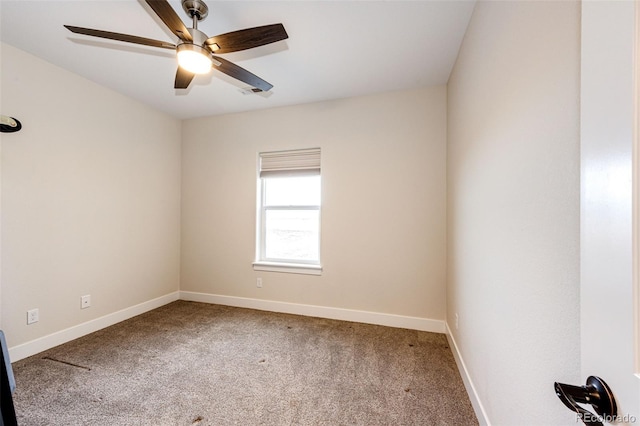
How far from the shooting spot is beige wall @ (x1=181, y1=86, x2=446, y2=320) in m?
2.66

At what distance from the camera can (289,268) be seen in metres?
3.11

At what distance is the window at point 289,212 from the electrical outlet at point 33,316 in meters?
1.95

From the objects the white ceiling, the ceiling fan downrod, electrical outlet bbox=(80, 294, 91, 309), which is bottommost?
electrical outlet bbox=(80, 294, 91, 309)

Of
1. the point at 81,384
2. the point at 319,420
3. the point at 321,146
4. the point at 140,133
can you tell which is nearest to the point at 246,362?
the point at 319,420

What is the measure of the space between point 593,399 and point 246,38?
1933 mm

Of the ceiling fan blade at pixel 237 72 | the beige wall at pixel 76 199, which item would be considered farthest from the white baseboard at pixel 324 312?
the ceiling fan blade at pixel 237 72

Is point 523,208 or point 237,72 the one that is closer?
point 523,208

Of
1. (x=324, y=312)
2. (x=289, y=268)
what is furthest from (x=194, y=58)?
(x=324, y=312)

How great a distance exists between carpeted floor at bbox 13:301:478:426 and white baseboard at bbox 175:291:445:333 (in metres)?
0.12

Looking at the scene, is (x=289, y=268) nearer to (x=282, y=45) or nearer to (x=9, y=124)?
(x=282, y=45)

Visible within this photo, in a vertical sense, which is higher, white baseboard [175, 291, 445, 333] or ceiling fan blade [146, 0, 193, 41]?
ceiling fan blade [146, 0, 193, 41]

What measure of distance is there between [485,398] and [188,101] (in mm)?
3792

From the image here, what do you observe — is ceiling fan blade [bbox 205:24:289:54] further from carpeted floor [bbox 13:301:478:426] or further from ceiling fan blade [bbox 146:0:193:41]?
carpeted floor [bbox 13:301:478:426]

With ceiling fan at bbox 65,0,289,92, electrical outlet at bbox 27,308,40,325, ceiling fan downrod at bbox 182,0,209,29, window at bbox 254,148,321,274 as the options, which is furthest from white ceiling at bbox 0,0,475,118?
electrical outlet at bbox 27,308,40,325
